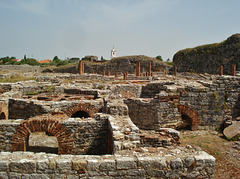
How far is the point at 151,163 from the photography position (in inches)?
126

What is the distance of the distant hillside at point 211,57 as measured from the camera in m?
38.8

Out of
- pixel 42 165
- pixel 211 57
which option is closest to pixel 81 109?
pixel 42 165

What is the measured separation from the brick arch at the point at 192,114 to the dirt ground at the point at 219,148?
1.31 ft

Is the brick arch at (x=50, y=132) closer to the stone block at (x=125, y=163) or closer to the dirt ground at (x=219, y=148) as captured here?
the stone block at (x=125, y=163)

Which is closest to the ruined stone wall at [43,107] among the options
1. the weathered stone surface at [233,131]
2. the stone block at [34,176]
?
the stone block at [34,176]

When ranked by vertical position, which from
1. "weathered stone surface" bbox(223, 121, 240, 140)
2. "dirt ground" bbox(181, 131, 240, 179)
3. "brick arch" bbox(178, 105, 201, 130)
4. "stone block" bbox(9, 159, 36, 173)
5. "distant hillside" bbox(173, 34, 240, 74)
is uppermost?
"distant hillside" bbox(173, 34, 240, 74)

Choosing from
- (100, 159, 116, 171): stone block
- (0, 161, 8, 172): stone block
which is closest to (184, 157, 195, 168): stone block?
(100, 159, 116, 171): stone block

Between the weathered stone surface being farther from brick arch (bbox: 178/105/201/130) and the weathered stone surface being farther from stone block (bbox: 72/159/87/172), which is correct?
stone block (bbox: 72/159/87/172)

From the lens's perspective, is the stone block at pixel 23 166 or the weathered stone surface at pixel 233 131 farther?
the weathered stone surface at pixel 233 131

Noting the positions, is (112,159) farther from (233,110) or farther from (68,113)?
(233,110)

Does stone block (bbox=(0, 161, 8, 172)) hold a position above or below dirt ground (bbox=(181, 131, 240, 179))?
above

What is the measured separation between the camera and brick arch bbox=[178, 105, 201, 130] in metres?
9.45

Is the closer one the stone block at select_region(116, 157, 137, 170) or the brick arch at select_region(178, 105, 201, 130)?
the stone block at select_region(116, 157, 137, 170)

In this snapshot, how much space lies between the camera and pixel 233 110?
10.1 meters
